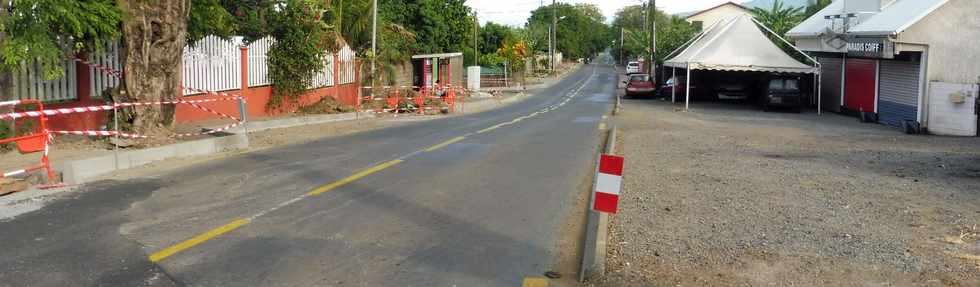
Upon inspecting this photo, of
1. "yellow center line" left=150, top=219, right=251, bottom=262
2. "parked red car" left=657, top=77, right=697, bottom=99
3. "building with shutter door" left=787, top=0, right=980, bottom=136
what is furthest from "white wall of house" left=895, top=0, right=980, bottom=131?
"yellow center line" left=150, top=219, right=251, bottom=262

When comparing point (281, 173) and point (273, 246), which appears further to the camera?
point (281, 173)

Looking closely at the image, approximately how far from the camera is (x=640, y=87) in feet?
161

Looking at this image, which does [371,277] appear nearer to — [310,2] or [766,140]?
[766,140]

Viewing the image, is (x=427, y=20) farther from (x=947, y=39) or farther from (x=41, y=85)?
(x=41, y=85)

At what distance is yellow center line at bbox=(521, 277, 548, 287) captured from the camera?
7266mm

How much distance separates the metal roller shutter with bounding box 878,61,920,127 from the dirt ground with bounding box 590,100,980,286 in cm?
827

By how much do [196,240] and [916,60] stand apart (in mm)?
24992

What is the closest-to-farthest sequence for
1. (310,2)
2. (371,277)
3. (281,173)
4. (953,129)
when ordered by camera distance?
(371,277) < (281,173) < (953,129) < (310,2)

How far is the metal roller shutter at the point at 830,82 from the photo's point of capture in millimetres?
36344

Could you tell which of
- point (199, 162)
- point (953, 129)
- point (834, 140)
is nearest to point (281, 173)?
point (199, 162)

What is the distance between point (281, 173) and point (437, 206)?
11.5 ft

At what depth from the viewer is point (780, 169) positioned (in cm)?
→ 1456

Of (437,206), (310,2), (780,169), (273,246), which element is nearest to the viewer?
(273,246)

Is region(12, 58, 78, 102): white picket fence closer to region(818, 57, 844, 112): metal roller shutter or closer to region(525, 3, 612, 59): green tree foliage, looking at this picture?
region(818, 57, 844, 112): metal roller shutter
